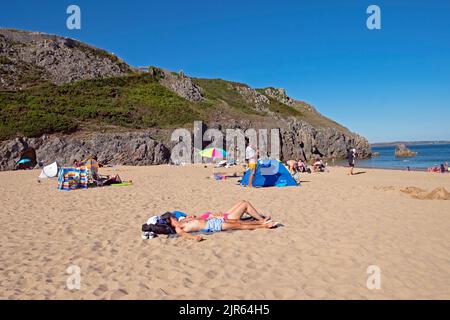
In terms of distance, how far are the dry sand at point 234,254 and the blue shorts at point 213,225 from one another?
0.19 meters

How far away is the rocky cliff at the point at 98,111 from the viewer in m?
27.0

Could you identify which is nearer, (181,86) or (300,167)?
(300,167)

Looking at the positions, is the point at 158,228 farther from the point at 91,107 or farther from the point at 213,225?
the point at 91,107

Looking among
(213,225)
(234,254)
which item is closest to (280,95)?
(213,225)

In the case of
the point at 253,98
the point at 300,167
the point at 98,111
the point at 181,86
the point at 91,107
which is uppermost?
the point at 253,98

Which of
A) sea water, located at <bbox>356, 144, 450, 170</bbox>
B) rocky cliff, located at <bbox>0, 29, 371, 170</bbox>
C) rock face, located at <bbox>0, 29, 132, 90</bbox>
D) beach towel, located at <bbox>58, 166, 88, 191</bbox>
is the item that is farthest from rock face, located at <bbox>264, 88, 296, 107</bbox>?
beach towel, located at <bbox>58, 166, 88, 191</bbox>

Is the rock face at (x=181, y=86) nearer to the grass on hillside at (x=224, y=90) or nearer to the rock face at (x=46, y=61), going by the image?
the rock face at (x=46, y=61)

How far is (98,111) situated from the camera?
Answer: 37.0m

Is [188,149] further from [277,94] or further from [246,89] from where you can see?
[277,94]

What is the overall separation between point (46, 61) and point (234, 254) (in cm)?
5259

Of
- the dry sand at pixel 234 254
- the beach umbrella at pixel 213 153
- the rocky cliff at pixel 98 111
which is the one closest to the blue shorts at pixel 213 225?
the dry sand at pixel 234 254

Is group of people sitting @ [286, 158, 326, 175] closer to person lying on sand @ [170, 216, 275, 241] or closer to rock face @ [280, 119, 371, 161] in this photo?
person lying on sand @ [170, 216, 275, 241]

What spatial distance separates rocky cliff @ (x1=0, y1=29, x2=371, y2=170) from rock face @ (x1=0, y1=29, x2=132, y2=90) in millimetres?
126
